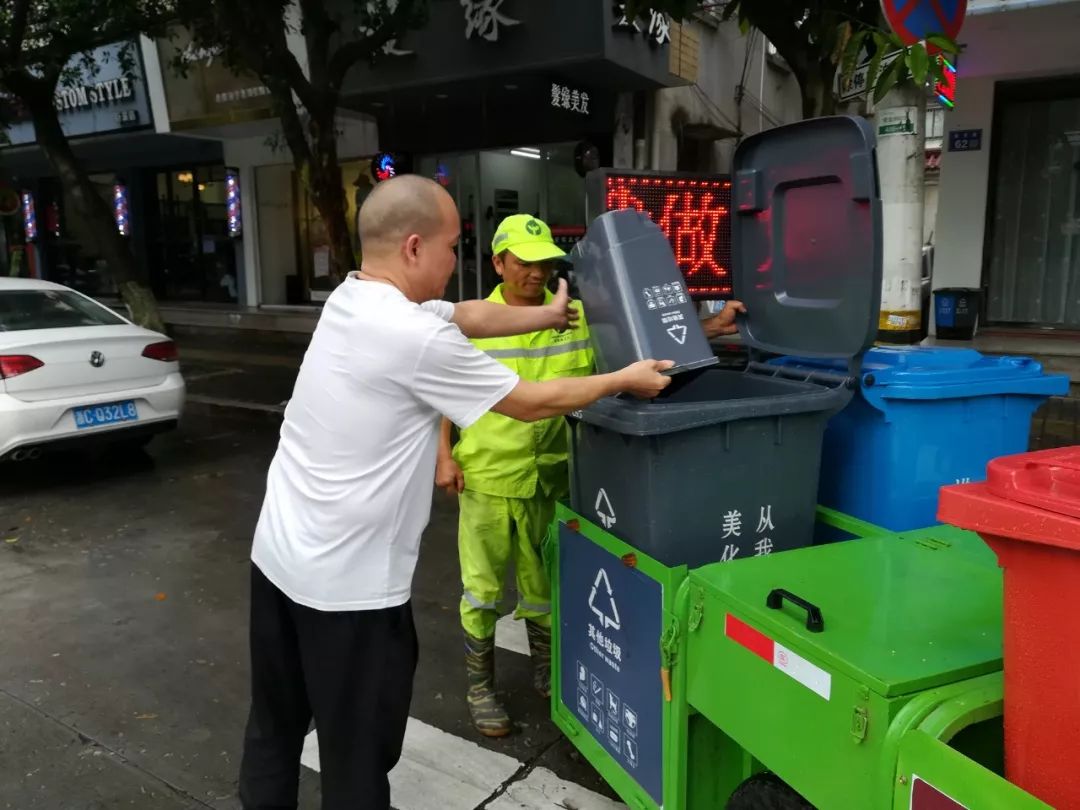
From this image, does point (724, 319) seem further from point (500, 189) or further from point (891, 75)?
point (500, 189)

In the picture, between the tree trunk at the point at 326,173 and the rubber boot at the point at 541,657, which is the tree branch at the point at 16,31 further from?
the rubber boot at the point at 541,657

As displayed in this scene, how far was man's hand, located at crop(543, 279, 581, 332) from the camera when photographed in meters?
2.70

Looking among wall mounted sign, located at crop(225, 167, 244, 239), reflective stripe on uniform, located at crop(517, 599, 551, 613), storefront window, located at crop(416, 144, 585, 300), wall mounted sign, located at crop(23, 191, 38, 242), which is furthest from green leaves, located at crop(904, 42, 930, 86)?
wall mounted sign, located at crop(23, 191, 38, 242)

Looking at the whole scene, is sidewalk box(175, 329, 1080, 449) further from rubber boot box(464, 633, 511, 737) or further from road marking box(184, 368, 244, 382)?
rubber boot box(464, 633, 511, 737)

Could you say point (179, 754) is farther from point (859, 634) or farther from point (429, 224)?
point (859, 634)

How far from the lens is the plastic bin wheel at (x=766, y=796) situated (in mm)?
1861

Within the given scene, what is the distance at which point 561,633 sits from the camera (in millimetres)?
2871

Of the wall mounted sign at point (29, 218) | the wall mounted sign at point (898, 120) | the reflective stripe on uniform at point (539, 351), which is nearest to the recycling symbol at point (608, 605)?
the reflective stripe on uniform at point (539, 351)

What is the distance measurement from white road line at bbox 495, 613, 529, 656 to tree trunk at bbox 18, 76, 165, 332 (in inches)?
353

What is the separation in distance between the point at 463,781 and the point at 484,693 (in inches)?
14.0

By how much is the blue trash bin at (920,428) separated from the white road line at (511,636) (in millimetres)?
1666

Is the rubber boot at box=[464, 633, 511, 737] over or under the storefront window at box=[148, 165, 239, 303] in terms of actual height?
under

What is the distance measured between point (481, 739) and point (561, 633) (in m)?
0.57

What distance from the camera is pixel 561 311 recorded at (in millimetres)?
2711
